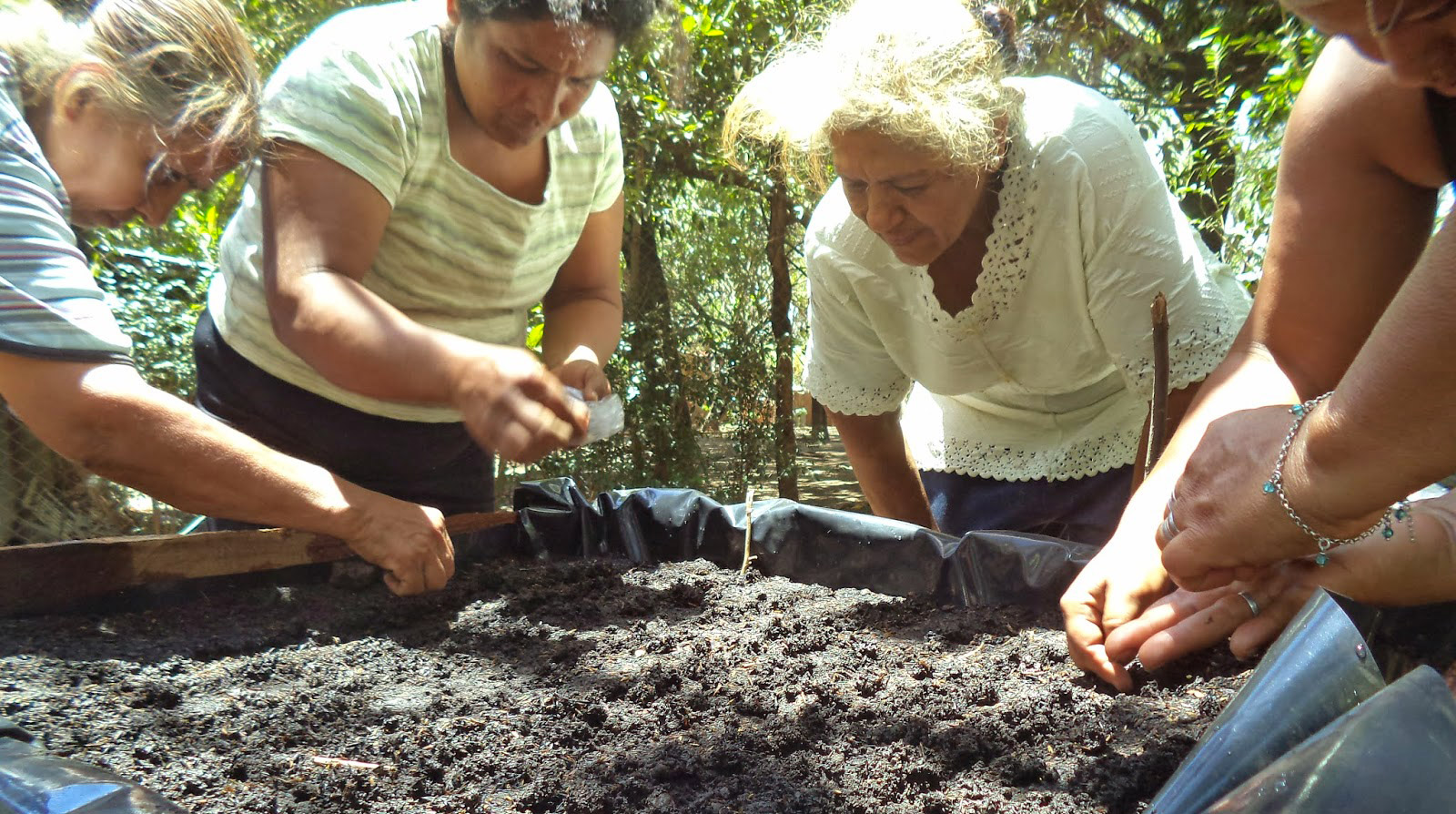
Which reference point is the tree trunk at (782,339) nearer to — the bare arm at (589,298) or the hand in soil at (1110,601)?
the bare arm at (589,298)

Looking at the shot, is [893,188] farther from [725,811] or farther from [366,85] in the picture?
[725,811]

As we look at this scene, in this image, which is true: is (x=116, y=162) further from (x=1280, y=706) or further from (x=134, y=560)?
(x=1280, y=706)

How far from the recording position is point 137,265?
14.0 feet

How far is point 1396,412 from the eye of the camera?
2.77ft

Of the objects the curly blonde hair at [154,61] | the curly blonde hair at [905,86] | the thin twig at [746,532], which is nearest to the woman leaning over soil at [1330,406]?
the curly blonde hair at [905,86]

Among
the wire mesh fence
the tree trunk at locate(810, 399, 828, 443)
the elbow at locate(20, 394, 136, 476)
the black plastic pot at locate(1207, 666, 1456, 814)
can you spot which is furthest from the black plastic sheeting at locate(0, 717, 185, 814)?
the tree trunk at locate(810, 399, 828, 443)

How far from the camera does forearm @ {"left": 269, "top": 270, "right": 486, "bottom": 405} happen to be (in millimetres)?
1375

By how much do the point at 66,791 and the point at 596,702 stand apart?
60 cm

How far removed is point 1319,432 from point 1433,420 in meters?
0.10

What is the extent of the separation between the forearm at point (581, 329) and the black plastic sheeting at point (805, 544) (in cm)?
25

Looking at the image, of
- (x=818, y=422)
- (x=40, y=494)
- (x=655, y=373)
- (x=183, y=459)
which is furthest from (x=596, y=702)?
(x=818, y=422)

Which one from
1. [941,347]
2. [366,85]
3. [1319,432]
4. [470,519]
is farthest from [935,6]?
[470,519]

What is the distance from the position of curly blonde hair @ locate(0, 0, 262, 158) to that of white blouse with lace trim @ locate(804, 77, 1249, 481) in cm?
103

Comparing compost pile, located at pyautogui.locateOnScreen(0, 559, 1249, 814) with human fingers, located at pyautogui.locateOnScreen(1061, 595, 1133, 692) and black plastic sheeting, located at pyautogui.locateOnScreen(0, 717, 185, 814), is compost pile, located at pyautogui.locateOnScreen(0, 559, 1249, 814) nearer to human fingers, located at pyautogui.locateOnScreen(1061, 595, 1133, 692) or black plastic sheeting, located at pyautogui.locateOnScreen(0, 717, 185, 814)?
human fingers, located at pyautogui.locateOnScreen(1061, 595, 1133, 692)
